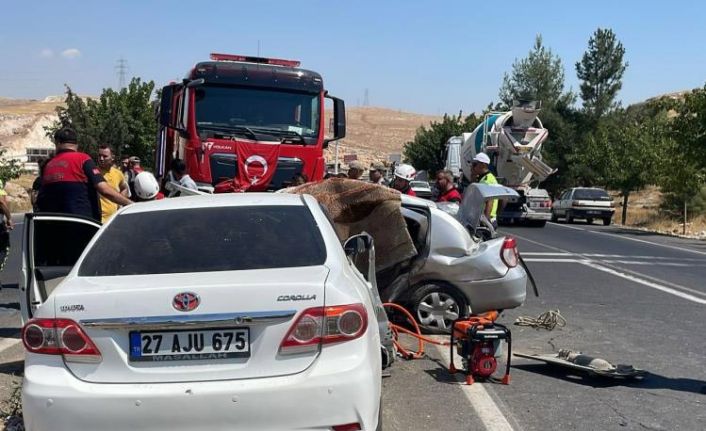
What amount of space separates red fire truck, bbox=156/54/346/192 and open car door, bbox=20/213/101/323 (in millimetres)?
4968

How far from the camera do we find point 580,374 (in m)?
6.59

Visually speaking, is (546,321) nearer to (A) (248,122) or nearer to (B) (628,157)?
(A) (248,122)

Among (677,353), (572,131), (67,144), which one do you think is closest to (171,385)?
(67,144)

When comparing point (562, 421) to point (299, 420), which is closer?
point (299, 420)

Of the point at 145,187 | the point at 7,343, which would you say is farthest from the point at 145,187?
the point at 7,343

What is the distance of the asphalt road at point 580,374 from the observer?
5422 mm

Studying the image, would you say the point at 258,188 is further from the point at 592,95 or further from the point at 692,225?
the point at 592,95

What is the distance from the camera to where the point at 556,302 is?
414 inches

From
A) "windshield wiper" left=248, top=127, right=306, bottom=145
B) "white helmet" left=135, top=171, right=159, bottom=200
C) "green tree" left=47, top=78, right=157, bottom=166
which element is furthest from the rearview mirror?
"green tree" left=47, top=78, right=157, bottom=166

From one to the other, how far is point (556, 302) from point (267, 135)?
189 inches

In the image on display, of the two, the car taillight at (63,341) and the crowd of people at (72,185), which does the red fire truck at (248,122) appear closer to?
the crowd of people at (72,185)

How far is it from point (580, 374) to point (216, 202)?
3543 millimetres

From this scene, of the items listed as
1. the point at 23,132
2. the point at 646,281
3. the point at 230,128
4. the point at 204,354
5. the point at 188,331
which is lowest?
the point at 23,132

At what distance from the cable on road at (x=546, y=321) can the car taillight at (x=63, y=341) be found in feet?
19.5
